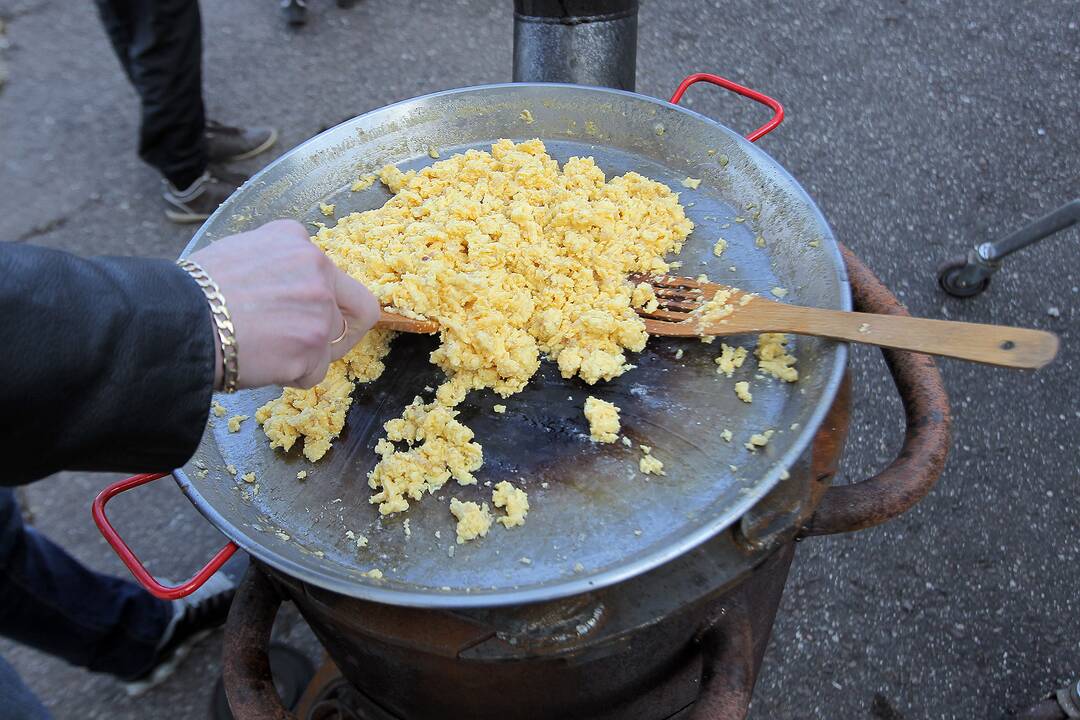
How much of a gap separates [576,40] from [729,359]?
3.48 ft

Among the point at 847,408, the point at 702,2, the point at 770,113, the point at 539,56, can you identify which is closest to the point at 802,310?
the point at 847,408

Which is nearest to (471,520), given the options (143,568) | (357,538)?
(357,538)

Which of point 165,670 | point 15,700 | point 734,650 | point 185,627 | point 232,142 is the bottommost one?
point 165,670

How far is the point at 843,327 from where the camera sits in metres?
1.21

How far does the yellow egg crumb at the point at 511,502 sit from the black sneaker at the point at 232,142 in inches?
129

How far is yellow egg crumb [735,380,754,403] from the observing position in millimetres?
1284

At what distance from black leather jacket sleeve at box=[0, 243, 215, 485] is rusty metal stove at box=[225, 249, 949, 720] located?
41 cm

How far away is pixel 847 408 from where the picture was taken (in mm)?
1372

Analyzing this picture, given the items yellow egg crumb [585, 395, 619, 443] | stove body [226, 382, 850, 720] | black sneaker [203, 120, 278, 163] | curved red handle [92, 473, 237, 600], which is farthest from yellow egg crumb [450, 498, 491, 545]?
black sneaker [203, 120, 278, 163]

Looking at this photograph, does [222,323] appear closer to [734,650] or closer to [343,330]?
[343,330]

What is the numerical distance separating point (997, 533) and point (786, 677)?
89 cm

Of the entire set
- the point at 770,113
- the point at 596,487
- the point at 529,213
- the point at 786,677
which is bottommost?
the point at 786,677

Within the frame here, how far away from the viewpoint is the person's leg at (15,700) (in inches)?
55.9

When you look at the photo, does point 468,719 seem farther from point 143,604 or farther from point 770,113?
point 770,113
